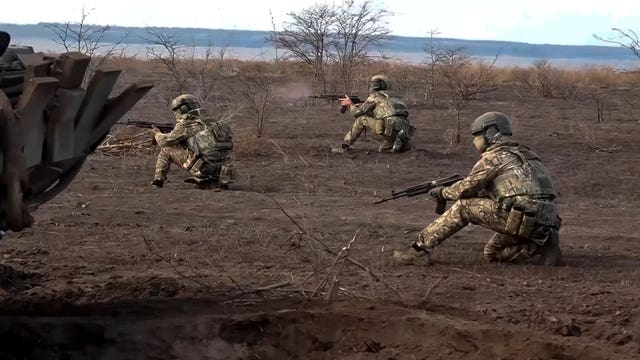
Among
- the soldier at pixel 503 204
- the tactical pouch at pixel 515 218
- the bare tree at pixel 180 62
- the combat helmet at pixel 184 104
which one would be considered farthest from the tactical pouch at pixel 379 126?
the tactical pouch at pixel 515 218

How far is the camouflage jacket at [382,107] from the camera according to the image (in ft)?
52.6

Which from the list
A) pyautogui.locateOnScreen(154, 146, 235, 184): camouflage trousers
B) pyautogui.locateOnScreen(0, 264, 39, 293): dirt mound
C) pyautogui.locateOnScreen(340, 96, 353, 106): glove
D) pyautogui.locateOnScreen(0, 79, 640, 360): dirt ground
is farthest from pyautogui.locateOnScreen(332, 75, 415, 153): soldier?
pyautogui.locateOnScreen(0, 264, 39, 293): dirt mound

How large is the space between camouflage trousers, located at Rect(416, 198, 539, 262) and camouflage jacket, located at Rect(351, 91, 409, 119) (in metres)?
7.87

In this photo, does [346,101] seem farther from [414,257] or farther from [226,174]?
[414,257]

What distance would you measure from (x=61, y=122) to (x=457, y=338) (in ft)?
8.38

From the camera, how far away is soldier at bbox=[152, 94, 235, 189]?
12.0m

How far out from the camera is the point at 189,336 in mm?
6047

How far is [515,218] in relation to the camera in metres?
7.82

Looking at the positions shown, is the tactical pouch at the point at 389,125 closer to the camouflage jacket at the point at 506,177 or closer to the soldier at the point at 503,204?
the soldier at the point at 503,204

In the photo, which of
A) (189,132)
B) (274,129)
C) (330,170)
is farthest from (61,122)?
(274,129)

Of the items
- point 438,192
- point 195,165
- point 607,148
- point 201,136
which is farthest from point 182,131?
point 607,148

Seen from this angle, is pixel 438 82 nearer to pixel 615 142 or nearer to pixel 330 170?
pixel 615 142

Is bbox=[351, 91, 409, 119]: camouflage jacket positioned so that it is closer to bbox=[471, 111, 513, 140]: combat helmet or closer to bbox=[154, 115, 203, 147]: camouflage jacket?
bbox=[154, 115, 203, 147]: camouflage jacket

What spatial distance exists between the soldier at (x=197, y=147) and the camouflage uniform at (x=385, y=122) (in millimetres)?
4202
